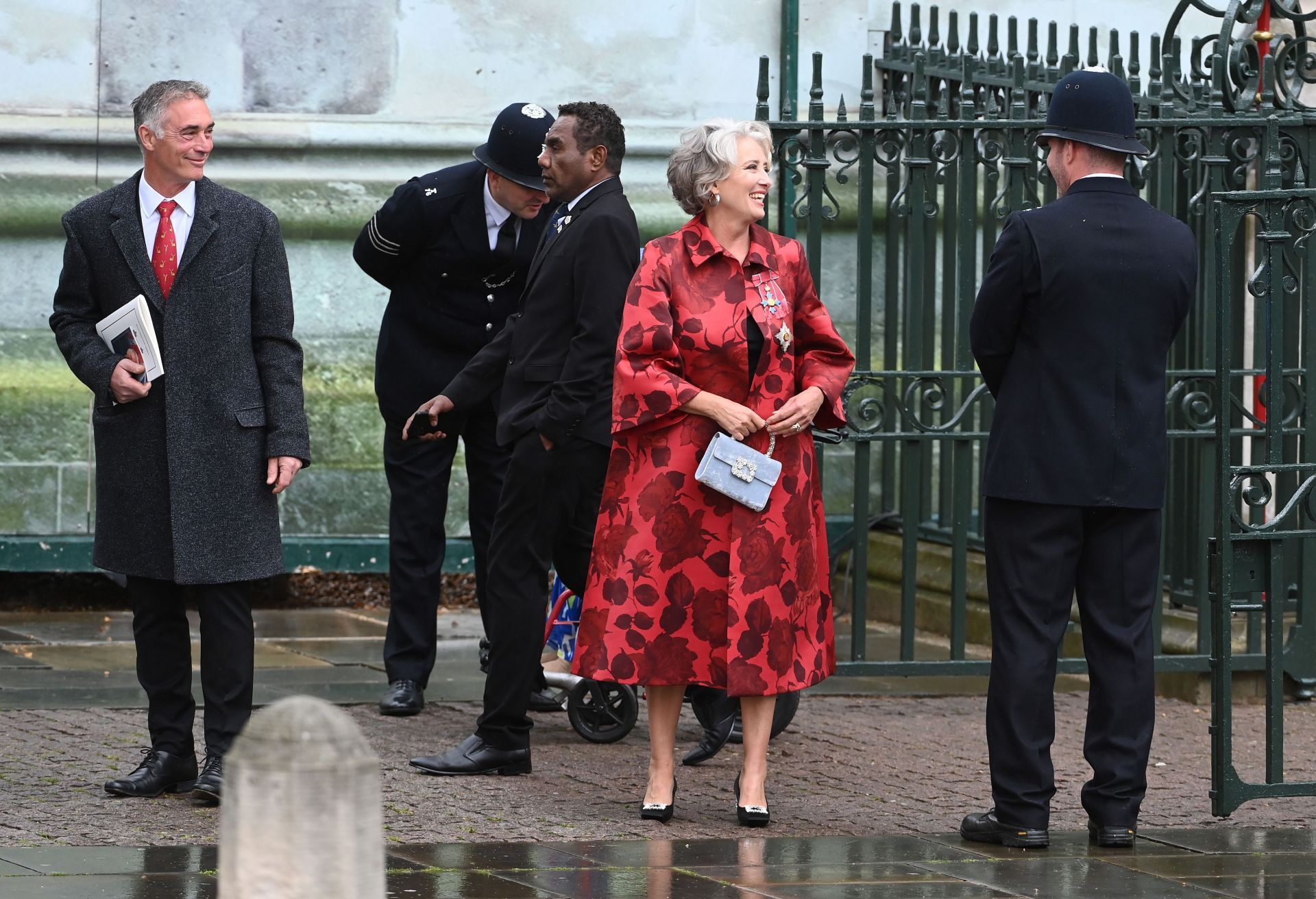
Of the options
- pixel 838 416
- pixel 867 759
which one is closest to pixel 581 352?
pixel 838 416

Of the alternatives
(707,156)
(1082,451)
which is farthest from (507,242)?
(1082,451)

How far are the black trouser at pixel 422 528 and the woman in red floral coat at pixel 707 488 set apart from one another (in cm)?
177

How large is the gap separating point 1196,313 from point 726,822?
3.25 meters

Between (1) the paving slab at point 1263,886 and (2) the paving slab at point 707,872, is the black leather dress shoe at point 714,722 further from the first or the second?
(1) the paving slab at point 1263,886

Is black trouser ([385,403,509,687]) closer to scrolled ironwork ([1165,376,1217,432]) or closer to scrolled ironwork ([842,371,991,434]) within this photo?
scrolled ironwork ([842,371,991,434])

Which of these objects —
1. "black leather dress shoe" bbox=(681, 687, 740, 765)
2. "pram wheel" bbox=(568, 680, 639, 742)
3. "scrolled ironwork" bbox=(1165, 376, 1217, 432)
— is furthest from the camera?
"scrolled ironwork" bbox=(1165, 376, 1217, 432)

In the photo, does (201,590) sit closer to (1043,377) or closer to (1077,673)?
(1043,377)

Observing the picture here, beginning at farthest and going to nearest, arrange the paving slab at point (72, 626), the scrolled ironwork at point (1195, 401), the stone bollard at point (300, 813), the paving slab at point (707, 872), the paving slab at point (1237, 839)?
the paving slab at point (72, 626)
the scrolled ironwork at point (1195, 401)
the paving slab at point (1237, 839)
the paving slab at point (707, 872)
the stone bollard at point (300, 813)

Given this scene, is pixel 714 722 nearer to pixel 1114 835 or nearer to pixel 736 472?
pixel 736 472

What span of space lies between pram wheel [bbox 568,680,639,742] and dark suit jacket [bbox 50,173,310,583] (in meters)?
1.32

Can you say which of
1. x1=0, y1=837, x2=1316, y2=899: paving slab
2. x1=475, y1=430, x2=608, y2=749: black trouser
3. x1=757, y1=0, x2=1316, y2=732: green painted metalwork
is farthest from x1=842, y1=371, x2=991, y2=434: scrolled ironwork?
x1=0, y1=837, x2=1316, y2=899: paving slab

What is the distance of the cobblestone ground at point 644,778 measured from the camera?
18.9 feet

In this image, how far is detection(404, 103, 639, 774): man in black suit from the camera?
245 inches

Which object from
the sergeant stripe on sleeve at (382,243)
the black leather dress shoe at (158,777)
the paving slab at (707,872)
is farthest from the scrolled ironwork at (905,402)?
the black leather dress shoe at (158,777)
